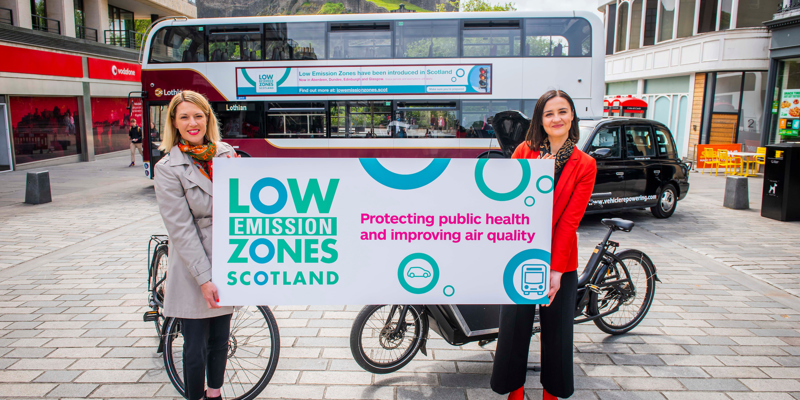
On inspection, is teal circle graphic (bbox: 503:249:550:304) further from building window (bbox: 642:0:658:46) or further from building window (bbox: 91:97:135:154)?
building window (bbox: 642:0:658:46)

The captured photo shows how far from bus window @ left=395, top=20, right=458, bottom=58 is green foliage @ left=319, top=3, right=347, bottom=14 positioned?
66.2 meters

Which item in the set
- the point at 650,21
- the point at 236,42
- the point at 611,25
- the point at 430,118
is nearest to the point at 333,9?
the point at 611,25

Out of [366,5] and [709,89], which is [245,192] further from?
[366,5]

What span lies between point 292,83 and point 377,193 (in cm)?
915

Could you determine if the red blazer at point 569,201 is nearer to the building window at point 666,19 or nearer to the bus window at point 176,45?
the bus window at point 176,45

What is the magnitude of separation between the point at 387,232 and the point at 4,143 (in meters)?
18.1

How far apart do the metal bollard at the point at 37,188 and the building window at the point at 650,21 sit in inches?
942

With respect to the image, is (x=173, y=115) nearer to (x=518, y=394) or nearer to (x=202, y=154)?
(x=202, y=154)

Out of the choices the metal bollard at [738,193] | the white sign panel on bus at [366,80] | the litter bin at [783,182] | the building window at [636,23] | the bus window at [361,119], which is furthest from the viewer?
the building window at [636,23]

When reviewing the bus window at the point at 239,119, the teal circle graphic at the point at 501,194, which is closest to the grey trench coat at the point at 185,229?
the teal circle graphic at the point at 501,194

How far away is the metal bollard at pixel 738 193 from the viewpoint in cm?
1024

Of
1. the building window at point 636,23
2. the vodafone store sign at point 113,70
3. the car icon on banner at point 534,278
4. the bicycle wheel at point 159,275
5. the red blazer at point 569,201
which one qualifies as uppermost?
the building window at point 636,23

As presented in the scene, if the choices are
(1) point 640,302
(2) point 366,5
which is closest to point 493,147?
(1) point 640,302

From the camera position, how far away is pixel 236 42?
11156 mm
